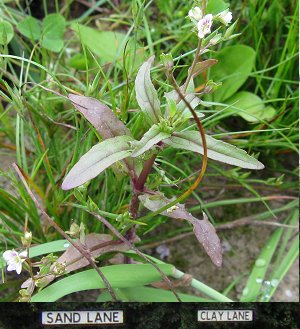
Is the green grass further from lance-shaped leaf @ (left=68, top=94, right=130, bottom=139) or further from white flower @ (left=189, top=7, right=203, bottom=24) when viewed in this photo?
white flower @ (left=189, top=7, right=203, bottom=24)

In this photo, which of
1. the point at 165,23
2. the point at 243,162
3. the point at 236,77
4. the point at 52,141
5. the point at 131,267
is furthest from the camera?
the point at 165,23

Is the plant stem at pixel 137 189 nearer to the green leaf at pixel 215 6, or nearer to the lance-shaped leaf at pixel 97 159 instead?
the lance-shaped leaf at pixel 97 159

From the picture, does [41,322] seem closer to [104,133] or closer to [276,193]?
[104,133]

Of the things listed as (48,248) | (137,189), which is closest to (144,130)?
(137,189)

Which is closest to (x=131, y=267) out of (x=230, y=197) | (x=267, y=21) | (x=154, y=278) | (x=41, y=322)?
(x=154, y=278)

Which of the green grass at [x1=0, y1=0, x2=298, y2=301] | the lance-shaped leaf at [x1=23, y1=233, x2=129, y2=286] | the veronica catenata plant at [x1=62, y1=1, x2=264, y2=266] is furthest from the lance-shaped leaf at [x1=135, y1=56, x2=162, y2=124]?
the lance-shaped leaf at [x1=23, y1=233, x2=129, y2=286]

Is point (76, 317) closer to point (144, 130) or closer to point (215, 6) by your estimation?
point (144, 130)
